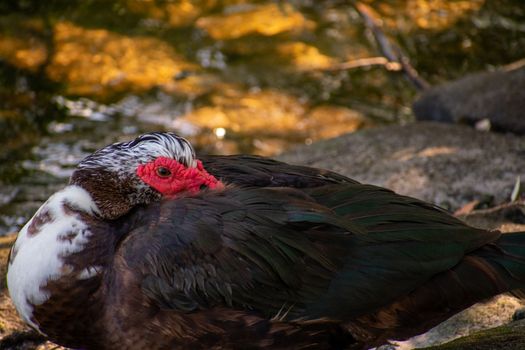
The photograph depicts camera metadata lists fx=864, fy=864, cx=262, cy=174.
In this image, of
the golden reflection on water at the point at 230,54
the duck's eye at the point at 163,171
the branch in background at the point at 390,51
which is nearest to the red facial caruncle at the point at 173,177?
the duck's eye at the point at 163,171

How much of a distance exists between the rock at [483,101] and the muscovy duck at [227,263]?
255cm

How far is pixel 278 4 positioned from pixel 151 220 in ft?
18.0

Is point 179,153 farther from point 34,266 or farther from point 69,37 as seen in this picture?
point 69,37

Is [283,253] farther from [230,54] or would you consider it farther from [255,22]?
[255,22]

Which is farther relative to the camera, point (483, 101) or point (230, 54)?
point (230, 54)

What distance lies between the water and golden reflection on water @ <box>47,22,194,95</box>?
0.04ft

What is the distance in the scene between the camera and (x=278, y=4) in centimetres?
827

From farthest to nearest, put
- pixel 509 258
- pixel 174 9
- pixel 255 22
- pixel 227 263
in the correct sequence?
pixel 174 9
pixel 255 22
pixel 509 258
pixel 227 263

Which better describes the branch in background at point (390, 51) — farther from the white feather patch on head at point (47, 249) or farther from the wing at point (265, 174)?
the white feather patch on head at point (47, 249)

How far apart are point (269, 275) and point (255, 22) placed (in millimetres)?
5225

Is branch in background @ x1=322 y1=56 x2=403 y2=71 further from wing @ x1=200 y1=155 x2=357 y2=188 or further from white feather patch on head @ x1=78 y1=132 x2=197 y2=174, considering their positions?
white feather patch on head @ x1=78 y1=132 x2=197 y2=174

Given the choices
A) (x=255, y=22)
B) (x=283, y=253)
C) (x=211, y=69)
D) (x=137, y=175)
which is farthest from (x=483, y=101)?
(x=137, y=175)

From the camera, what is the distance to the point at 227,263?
304 cm

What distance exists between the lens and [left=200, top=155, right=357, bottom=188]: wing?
3.43 meters
